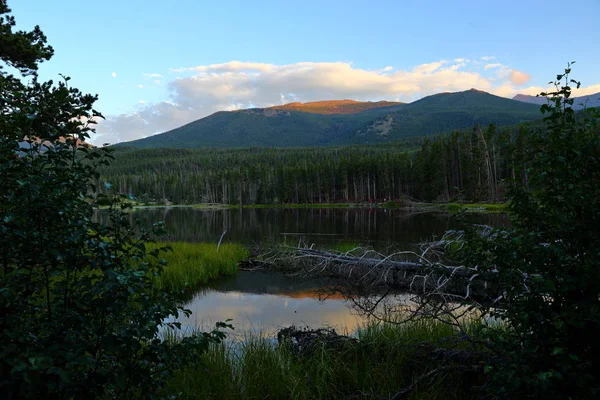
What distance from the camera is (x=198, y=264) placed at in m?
18.1

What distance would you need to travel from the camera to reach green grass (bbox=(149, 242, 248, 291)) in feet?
51.6

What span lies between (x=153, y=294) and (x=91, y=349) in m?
0.77

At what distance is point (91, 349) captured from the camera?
273cm

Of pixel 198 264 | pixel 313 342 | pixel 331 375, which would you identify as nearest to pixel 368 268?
pixel 198 264

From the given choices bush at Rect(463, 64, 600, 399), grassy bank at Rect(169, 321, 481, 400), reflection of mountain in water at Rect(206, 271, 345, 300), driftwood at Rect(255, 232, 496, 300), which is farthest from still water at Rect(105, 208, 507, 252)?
bush at Rect(463, 64, 600, 399)

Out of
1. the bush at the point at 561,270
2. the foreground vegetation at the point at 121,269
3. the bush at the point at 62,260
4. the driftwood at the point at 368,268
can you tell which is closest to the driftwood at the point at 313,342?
the foreground vegetation at the point at 121,269

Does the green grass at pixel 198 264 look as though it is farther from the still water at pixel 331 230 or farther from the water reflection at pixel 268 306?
the still water at pixel 331 230

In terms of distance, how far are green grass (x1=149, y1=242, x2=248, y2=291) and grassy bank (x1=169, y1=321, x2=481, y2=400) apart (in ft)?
29.7

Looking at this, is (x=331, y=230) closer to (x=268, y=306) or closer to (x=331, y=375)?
(x=268, y=306)

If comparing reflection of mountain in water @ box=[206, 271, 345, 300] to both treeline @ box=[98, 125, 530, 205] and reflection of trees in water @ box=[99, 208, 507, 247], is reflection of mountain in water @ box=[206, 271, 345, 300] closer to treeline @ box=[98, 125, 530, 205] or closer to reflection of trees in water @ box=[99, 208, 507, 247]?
reflection of trees in water @ box=[99, 208, 507, 247]

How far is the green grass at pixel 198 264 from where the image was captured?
15734 millimetres

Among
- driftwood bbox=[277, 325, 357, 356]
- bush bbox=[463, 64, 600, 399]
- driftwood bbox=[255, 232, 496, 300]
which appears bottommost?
driftwood bbox=[255, 232, 496, 300]

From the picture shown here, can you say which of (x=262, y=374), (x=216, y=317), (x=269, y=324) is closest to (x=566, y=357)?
(x=262, y=374)

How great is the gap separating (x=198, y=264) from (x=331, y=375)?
1315 cm
